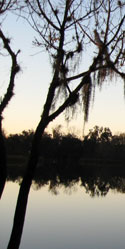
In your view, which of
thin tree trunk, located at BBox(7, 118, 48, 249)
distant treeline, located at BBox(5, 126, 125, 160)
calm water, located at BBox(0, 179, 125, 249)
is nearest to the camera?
thin tree trunk, located at BBox(7, 118, 48, 249)

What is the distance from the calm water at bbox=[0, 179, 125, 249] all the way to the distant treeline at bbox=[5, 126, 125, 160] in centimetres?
2571

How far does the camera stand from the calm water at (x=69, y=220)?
9883mm

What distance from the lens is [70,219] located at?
516 inches

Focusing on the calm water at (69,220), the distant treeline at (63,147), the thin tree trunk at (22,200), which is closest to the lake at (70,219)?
the calm water at (69,220)

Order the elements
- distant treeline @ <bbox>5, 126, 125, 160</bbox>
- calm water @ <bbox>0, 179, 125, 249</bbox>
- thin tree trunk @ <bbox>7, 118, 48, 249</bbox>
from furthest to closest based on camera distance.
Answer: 1. distant treeline @ <bbox>5, 126, 125, 160</bbox>
2. calm water @ <bbox>0, 179, 125, 249</bbox>
3. thin tree trunk @ <bbox>7, 118, 48, 249</bbox>

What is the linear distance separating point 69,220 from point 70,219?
0.19m

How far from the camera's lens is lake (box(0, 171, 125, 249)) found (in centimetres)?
993

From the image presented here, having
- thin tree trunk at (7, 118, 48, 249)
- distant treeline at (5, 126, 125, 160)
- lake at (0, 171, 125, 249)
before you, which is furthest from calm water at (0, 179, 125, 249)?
distant treeline at (5, 126, 125, 160)

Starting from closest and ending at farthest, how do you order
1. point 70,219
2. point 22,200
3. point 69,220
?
point 22,200
point 69,220
point 70,219

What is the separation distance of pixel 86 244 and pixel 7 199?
8.29 meters

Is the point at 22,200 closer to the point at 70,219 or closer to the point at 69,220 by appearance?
the point at 69,220

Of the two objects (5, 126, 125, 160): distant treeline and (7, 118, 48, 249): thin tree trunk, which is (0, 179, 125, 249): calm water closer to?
(7, 118, 48, 249): thin tree trunk

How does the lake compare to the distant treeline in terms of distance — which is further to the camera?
the distant treeline

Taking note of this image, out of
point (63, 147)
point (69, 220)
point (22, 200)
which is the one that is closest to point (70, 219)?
point (69, 220)
